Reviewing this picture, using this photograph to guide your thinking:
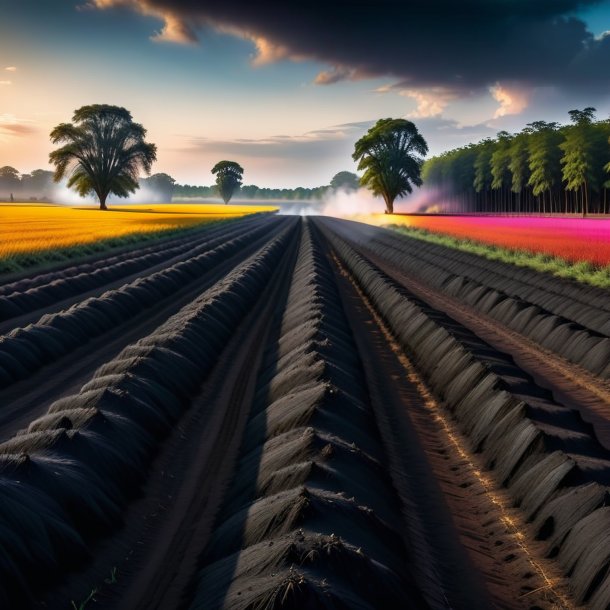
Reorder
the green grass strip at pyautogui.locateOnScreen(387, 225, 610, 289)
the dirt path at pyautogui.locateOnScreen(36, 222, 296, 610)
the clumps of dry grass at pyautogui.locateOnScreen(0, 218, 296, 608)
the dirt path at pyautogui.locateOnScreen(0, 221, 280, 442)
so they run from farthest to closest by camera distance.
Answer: the green grass strip at pyautogui.locateOnScreen(387, 225, 610, 289), the dirt path at pyautogui.locateOnScreen(0, 221, 280, 442), the dirt path at pyautogui.locateOnScreen(36, 222, 296, 610), the clumps of dry grass at pyautogui.locateOnScreen(0, 218, 296, 608)

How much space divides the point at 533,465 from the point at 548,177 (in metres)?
88.0

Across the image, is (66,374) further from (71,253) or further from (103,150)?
(103,150)

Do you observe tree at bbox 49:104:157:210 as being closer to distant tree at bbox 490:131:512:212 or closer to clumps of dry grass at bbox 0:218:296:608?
Answer: distant tree at bbox 490:131:512:212

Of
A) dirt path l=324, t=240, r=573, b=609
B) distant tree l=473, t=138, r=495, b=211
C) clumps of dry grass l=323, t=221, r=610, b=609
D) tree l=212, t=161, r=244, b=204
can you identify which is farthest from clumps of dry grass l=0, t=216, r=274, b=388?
tree l=212, t=161, r=244, b=204

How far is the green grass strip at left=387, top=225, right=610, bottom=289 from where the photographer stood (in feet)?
82.8

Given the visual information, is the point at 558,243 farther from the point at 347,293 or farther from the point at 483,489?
the point at 483,489

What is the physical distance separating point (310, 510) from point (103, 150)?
97.8 m

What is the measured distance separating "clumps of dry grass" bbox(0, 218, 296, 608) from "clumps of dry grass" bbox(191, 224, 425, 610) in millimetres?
1411

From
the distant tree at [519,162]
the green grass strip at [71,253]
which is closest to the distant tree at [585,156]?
the distant tree at [519,162]

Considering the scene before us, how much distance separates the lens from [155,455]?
32.9ft

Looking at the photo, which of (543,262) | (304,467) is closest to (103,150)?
(543,262)

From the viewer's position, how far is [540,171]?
8912 centimetres

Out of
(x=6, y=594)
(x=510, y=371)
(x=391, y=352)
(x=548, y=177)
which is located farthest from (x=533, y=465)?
(x=548, y=177)

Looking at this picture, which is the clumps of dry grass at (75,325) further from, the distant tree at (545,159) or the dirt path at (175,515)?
the distant tree at (545,159)
